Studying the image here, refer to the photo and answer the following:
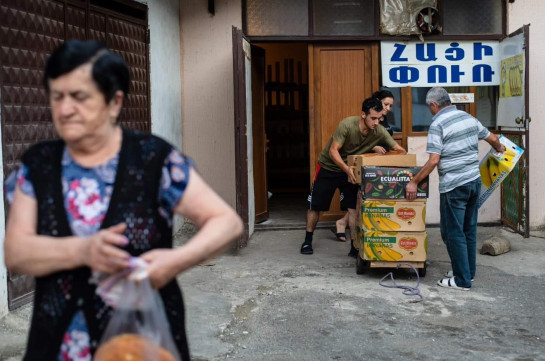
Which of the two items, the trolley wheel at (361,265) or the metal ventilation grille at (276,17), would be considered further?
the metal ventilation grille at (276,17)

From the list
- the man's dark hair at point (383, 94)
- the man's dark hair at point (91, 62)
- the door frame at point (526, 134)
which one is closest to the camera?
the man's dark hair at point (91, 62)

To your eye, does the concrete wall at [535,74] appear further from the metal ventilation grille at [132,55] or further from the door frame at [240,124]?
the metal ventilation grille at [132,55]

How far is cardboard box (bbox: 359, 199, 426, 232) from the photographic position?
277 inches

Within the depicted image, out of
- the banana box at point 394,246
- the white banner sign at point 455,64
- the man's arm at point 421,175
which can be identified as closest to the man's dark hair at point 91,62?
the man's arm at point 421,175

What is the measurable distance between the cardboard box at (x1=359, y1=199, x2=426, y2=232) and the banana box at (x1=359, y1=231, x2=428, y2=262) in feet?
0.19

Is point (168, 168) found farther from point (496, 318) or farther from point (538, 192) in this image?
point (538, 192)

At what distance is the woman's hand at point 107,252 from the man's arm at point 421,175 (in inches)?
191

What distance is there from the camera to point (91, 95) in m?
2.26

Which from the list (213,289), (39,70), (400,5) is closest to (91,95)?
(39,70)

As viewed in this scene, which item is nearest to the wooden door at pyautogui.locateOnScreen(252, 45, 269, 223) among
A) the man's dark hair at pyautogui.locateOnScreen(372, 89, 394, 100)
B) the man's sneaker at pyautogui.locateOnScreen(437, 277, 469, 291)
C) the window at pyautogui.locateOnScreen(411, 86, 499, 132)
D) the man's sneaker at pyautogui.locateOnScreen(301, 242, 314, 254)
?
the man's sneaker at pyautogui.locateOnScreen(301, 242, 314, 254)

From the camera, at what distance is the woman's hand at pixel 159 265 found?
2166 mm

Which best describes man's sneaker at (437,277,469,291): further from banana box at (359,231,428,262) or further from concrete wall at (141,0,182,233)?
concrete wall at (141,0,182,233)

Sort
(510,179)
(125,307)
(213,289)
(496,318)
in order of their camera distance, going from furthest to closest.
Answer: (510,179), (213,289), (496,318), (125,307)

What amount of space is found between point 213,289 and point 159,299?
481cm
